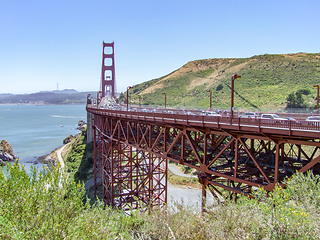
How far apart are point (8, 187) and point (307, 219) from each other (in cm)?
823

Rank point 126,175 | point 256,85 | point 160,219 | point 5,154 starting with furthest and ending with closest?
point 256,85 < point 5,154 < point 126,175 < point 160,219

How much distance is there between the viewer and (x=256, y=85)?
208ft

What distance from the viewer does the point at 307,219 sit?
246 inches

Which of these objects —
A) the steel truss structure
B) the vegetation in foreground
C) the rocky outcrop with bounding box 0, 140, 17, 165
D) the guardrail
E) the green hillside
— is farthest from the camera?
the green hillside

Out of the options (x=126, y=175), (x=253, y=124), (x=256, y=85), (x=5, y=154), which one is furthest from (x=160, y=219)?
(x=256, y=85)

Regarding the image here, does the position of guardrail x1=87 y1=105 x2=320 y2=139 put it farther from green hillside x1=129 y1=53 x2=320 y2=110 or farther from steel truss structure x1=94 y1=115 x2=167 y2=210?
green hillside x1=129 y1=53 x2=320 y2=110

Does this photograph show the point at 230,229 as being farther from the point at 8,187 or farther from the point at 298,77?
the point at 298,77

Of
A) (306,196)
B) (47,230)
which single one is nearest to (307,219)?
(306,196)

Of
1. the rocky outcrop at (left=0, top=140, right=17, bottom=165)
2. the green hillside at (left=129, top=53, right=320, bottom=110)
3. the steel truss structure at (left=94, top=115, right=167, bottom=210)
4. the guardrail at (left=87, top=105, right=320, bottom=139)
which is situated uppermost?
the green hillside at (left=129, top=53, right=320, bottom=110)

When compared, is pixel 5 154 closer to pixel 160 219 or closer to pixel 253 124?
pixel 160 219

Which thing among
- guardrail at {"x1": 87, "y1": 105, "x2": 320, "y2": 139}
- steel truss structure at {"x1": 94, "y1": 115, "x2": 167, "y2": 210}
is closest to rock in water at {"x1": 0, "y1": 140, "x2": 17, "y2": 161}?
steel truss structure at {"x1": 94, "y1": 115, "x2": 167, "y2": 210}

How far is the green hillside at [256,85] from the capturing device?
52.6 meters

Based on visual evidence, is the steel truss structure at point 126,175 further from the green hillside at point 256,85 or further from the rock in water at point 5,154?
the rock in water at point 5,154

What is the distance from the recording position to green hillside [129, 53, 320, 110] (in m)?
52.6
